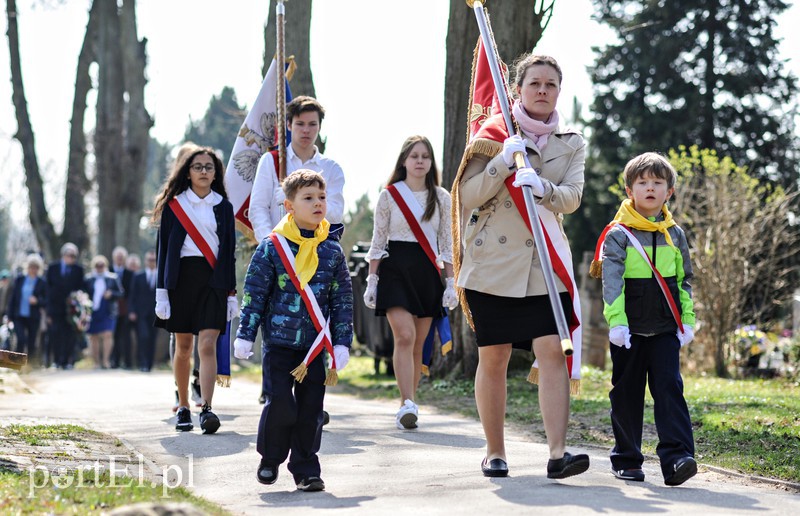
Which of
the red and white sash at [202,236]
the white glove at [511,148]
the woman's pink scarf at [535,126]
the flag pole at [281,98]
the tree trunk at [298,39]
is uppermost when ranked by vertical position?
the tree trunk at [298,39]

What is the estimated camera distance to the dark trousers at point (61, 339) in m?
20.0

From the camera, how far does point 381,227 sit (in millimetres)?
8969

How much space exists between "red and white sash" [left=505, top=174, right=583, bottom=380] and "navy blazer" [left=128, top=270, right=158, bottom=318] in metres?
14.1

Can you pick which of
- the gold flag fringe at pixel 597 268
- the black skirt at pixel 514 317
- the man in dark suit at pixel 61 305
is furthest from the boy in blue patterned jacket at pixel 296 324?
the man in dark suit at pixel 61 305

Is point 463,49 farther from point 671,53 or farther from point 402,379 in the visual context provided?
point 671,53

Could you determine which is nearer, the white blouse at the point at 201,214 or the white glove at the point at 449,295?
the white blouse at the point at 201,214

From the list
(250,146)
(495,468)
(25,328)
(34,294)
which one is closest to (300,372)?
(495,468)

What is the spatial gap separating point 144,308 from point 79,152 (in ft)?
33.7

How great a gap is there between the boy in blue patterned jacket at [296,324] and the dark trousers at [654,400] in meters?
1.39

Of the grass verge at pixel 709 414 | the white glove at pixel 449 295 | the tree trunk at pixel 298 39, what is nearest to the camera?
the grass verge at pixel 709 414

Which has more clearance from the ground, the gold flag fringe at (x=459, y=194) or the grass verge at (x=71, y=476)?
the gold flag fringe at (x=459, y=194)

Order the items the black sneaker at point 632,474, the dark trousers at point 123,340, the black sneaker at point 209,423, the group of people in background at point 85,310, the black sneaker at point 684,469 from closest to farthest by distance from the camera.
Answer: the black sneaker at point 684,469
the black sneaker at point 632,474
the black sneaker at point 209,423
the group of people in background at point 85,310
the dark trousers at point 123,340

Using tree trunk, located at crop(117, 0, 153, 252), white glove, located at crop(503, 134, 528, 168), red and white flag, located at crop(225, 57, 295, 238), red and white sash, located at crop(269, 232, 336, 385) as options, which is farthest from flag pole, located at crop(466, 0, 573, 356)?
tree trunk, located at crop(117, 0, 153, 252)

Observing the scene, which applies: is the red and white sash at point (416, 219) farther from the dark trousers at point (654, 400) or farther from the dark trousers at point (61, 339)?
the dark trousers at point (61, 339)
